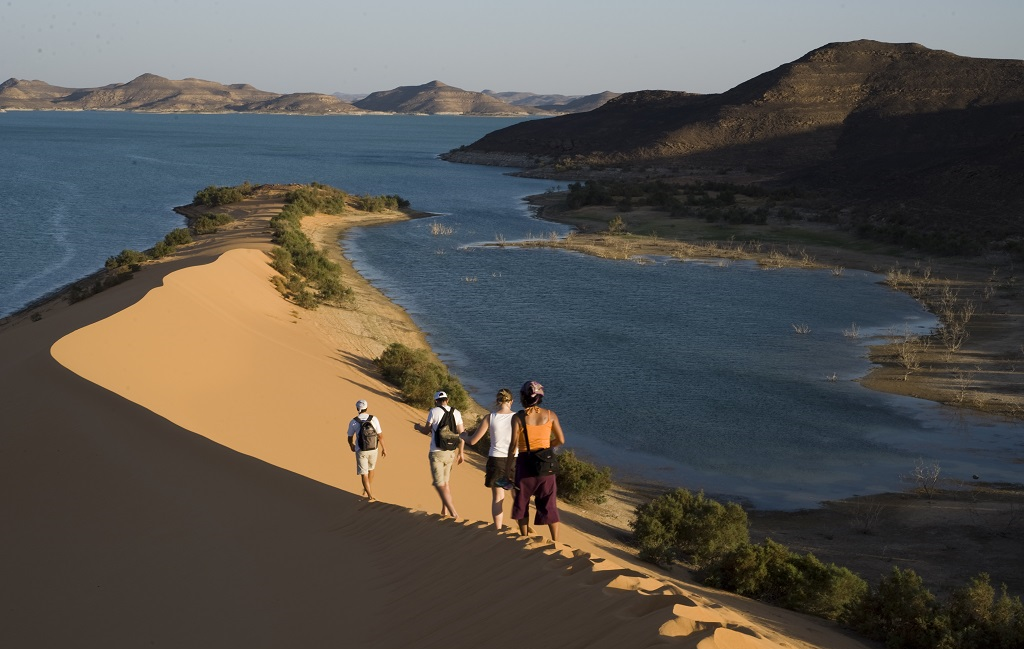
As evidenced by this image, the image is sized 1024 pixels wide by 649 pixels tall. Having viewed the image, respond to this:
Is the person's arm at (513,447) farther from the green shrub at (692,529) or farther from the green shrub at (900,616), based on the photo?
the green shrub at (900,616)

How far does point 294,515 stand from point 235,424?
15.7ft

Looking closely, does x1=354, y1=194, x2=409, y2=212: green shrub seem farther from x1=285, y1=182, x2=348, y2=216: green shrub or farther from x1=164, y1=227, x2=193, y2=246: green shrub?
x1=164, y1=227, x2=193, y2=246: green shrub

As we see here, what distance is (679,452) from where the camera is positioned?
17.2 meters

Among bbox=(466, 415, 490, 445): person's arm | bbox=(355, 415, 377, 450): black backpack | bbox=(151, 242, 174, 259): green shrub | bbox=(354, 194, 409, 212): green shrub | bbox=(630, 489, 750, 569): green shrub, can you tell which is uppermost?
bbox=(466, 415, 490, 445): person's arm

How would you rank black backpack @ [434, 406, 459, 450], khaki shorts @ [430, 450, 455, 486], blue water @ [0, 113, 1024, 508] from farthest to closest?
1. blue water @ [0, 113, 1024, 508]
2. khaki shorts @ [430, 450, 455, 486]
3. black backpack @ [434, 406, 459, 450]

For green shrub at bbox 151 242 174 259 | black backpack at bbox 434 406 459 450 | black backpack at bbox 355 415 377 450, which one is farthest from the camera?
green shrub at bbox 151 242 174 259

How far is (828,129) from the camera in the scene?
311 feet

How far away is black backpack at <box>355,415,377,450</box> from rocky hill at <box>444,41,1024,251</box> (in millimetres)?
51711

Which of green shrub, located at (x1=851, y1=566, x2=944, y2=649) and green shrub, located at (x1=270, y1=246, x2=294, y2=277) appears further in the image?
green shrub, located at (x1=270, y1=246, x2=294, y2=277)

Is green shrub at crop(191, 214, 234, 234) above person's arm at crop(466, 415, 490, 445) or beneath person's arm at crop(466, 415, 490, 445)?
beneath

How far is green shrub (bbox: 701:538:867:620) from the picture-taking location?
9.52 meters

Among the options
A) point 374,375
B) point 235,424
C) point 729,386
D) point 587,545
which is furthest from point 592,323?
point 587,545

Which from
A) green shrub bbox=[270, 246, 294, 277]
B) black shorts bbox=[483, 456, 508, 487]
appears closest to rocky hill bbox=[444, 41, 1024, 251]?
green shrub bbox=[270, 246, 294, 277]

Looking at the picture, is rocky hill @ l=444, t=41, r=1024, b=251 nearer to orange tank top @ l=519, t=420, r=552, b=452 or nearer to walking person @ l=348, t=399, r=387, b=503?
walking person @ l=348, t=399, r=387, b=503
